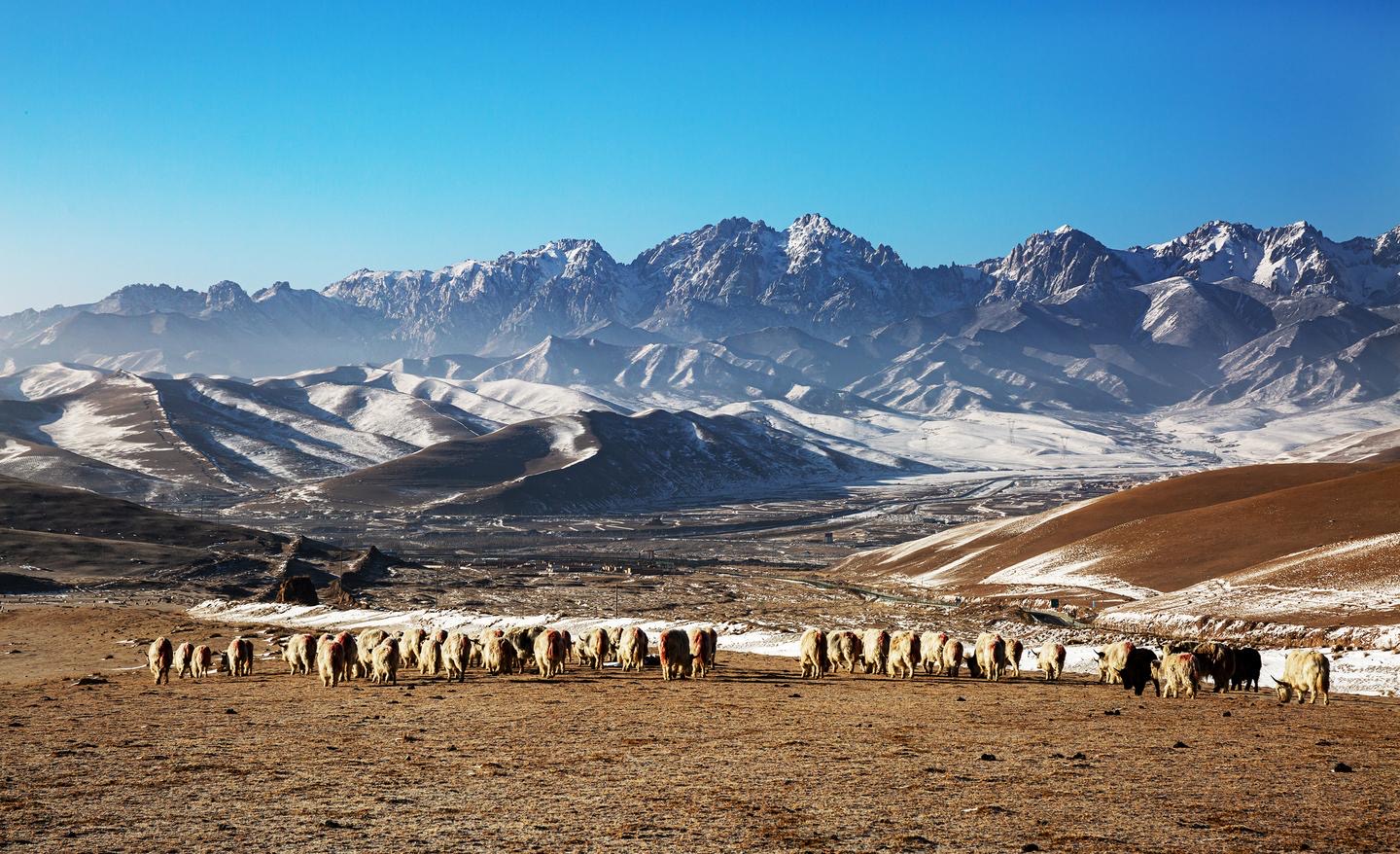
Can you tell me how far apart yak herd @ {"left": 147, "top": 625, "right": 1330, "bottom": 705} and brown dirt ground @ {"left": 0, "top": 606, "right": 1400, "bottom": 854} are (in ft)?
5.78

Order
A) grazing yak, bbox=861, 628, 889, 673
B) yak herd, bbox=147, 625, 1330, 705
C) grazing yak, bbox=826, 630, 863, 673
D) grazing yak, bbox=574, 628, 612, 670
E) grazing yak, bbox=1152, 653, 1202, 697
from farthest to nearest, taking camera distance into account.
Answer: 1. grazing yak, bbox=574, 628, 612, 670
2. grazing yak, bbox=826, 630, 863, 673
3. grazing yak, bbox=861, 628, 889, 673
4. yak herd, bbox=147, 625, 1330, 705
5. grazing yak, bbox=1152, 653, 1202, 697

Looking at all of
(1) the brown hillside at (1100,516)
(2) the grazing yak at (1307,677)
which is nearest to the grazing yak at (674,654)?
(2) the grazing yak at (1307,677)

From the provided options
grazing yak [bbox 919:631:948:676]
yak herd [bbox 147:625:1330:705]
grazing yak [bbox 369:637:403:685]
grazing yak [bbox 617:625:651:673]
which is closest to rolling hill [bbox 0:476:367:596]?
yak herd [bbox 147:625:1330:705]

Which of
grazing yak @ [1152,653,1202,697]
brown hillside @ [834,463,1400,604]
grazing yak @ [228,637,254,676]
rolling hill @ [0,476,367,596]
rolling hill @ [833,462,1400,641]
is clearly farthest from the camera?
rolling hill @ [0,476,367,596]

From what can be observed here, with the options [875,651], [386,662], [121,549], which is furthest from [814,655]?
[121,549]

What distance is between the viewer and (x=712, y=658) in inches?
1377

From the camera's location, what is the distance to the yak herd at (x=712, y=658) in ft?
102

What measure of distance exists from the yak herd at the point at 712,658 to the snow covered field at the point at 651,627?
255cm

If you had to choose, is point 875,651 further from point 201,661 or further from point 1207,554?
point 1207,554

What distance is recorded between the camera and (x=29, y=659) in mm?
45031

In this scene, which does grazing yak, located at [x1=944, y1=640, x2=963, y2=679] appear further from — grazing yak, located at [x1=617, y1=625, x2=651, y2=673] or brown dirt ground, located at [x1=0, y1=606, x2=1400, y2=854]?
grazing yak, located at [x1=617, y1=625, x2=651, y2=673]

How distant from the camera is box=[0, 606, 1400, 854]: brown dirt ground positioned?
14305mm

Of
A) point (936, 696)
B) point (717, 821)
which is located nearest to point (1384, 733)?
point (936, 696)

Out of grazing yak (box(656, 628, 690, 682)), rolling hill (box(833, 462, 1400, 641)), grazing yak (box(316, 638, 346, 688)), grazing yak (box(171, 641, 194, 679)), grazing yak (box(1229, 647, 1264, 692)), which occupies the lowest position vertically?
grazing yak (box(171, 641, 194, 679))
